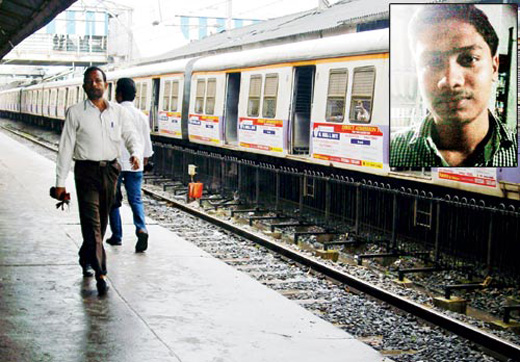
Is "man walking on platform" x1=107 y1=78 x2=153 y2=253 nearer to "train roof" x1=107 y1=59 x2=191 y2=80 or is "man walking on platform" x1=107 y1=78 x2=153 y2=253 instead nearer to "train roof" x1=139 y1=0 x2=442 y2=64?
"train roof" x1=139 y1=0 x2=442 y2=64

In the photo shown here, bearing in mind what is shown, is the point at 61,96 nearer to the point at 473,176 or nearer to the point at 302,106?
the point at 302,106

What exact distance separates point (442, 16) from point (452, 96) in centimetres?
65

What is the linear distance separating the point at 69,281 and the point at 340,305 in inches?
107

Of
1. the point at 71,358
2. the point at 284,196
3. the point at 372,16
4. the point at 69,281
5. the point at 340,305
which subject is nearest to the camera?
the point at 71,358

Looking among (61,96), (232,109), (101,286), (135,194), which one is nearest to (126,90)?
(135,194)

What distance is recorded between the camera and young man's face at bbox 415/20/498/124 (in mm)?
6691

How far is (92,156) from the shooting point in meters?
7.27

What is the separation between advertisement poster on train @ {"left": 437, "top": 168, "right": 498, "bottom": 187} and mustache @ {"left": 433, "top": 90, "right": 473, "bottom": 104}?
3.77 m

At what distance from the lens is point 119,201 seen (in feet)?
30.5

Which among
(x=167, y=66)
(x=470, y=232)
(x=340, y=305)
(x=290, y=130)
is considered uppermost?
(x=167, y=66)

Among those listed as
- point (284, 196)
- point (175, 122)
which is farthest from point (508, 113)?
point (175, 122)

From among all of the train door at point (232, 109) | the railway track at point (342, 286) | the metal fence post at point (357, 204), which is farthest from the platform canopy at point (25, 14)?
the metal fence post at point (357, 204)

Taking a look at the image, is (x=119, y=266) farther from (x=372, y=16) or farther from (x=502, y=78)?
(x=372, y=16)

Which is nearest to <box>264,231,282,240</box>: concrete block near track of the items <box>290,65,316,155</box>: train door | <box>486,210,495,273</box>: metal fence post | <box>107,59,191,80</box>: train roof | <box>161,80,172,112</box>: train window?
<box>290,65,316,155</box>: train door
